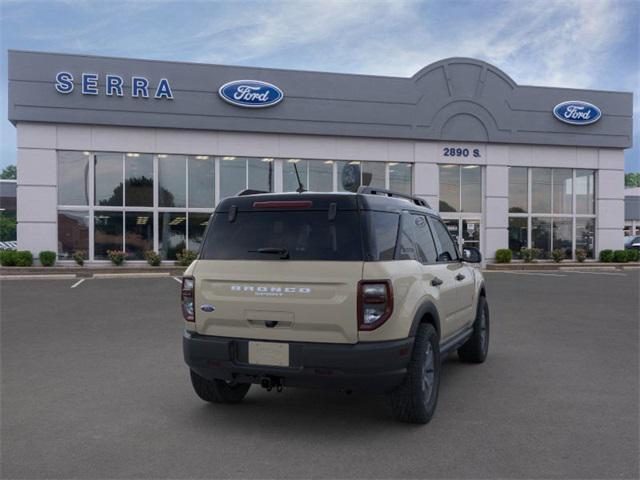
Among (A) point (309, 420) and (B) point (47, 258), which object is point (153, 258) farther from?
(A) point (309, 420)

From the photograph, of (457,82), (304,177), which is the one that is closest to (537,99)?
(457,82)

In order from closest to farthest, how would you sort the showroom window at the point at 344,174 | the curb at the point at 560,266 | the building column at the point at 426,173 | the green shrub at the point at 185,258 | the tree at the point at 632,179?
the green shrub at the point at 185,258 → the showroom window at the point at 344,174 → the curb at the point at 560,266 → the building column at the point at 426,173 → the tree at the point at 632,179

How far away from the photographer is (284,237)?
14.9 feet

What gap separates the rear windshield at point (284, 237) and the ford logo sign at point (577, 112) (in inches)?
1018

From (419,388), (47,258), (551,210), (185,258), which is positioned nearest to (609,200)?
(551,210)

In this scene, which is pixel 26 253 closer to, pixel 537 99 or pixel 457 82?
pixel 457 82

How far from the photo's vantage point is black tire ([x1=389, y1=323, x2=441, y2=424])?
4480 mm

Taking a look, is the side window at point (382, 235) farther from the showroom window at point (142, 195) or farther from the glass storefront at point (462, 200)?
the glass storefront at point (462, 200)

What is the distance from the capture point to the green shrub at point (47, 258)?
2142 centimetres

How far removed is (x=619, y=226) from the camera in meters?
28.2

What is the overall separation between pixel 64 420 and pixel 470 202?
2386 centimetres

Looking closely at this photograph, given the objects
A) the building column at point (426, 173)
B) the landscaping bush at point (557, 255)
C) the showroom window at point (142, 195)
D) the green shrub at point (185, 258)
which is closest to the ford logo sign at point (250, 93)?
the showroom window at point (142, 195)

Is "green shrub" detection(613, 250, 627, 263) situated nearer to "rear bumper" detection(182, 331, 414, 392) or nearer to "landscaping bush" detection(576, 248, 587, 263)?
"landscaping bush" detection(576, 248, 587, 263)

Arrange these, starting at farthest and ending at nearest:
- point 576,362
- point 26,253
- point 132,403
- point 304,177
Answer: point 304,177 → point 26,253 → point 576,362 → point 132,403
